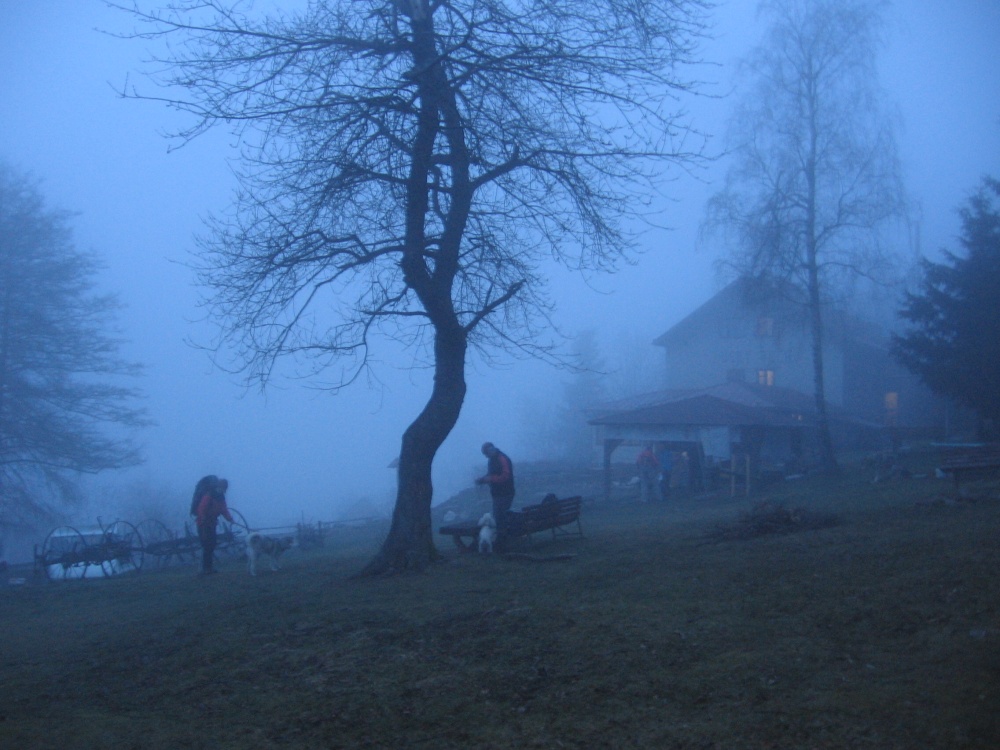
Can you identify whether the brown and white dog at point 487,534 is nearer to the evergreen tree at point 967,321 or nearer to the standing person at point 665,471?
the standing person at point 665,471

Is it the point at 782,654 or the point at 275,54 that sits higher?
the point at 275,54

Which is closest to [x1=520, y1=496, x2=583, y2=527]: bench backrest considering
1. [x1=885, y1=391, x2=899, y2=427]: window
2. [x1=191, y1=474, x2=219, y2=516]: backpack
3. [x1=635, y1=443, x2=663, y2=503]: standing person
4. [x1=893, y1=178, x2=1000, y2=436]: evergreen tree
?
[x1=191, y1=474, x2=219, y2=516]: backpack

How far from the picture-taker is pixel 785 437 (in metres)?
33.9

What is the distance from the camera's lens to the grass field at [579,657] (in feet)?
17.8

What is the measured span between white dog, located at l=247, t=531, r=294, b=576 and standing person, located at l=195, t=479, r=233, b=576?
0.73m

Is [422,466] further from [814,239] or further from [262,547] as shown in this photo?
[814,239]

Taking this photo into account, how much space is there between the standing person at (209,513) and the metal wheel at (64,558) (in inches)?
216

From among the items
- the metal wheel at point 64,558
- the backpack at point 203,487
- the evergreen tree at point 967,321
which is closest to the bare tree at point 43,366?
the metal wheel at point 64,558

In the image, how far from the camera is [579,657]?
22.7 feet

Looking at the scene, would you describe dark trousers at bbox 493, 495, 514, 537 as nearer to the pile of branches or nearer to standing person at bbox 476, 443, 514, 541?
standing person at bbox 476, 443, 514, 541

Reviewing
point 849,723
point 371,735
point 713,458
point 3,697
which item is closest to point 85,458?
point 713,458

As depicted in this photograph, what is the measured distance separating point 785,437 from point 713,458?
21.4 feet

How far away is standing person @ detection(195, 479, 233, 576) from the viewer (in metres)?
15.2

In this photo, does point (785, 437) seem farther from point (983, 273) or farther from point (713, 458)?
point (983, 273)
